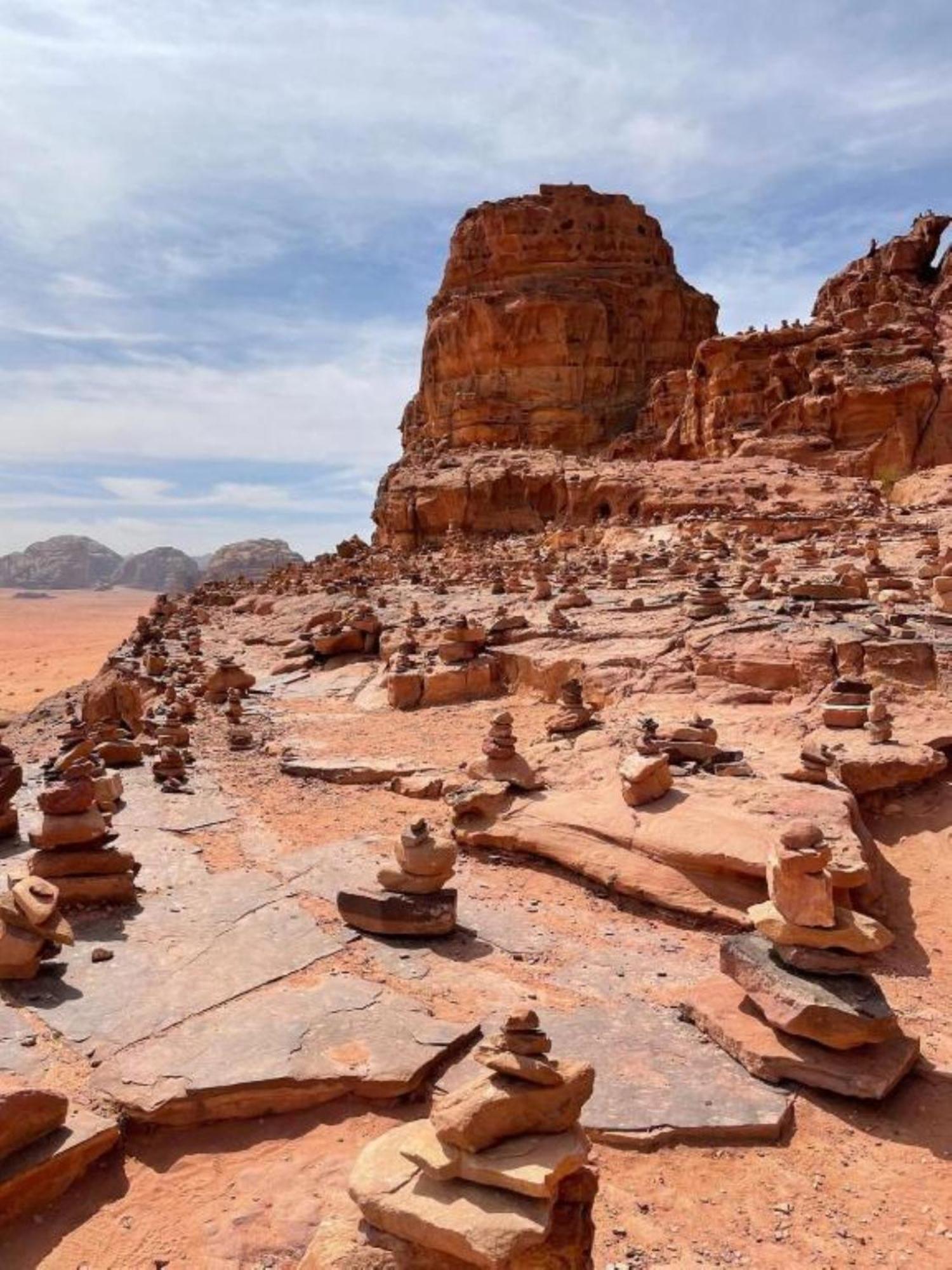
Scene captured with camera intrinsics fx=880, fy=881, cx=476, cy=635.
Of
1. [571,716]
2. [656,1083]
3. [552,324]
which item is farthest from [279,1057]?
[552,324]

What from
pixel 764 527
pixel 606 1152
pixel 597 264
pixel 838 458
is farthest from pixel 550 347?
pixel 606 1152

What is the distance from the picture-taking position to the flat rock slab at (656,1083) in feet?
12.8

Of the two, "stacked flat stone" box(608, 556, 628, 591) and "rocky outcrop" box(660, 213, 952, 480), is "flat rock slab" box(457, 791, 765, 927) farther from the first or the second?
"rocky outcrop" box(660, 213, 952, 480)

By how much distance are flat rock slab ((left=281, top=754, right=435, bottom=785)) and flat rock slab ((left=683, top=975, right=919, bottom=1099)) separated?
16.4 feet

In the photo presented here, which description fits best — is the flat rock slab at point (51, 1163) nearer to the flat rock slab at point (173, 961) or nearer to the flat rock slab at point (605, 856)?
the flat rock slab at point (173, 961)

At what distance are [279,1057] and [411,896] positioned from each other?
1.67 meters

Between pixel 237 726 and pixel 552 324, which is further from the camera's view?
pixel 552 324

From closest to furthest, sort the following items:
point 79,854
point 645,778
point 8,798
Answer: point 79,854 → point 645,778 → point 8,798

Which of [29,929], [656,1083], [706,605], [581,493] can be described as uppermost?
[581,493]

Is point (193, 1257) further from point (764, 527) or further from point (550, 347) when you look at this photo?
point (550, 347)

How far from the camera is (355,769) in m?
9.37

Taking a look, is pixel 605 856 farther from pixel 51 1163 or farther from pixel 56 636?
pixel 56 636

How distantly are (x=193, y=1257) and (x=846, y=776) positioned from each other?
19.5 ft

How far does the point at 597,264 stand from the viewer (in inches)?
1879
